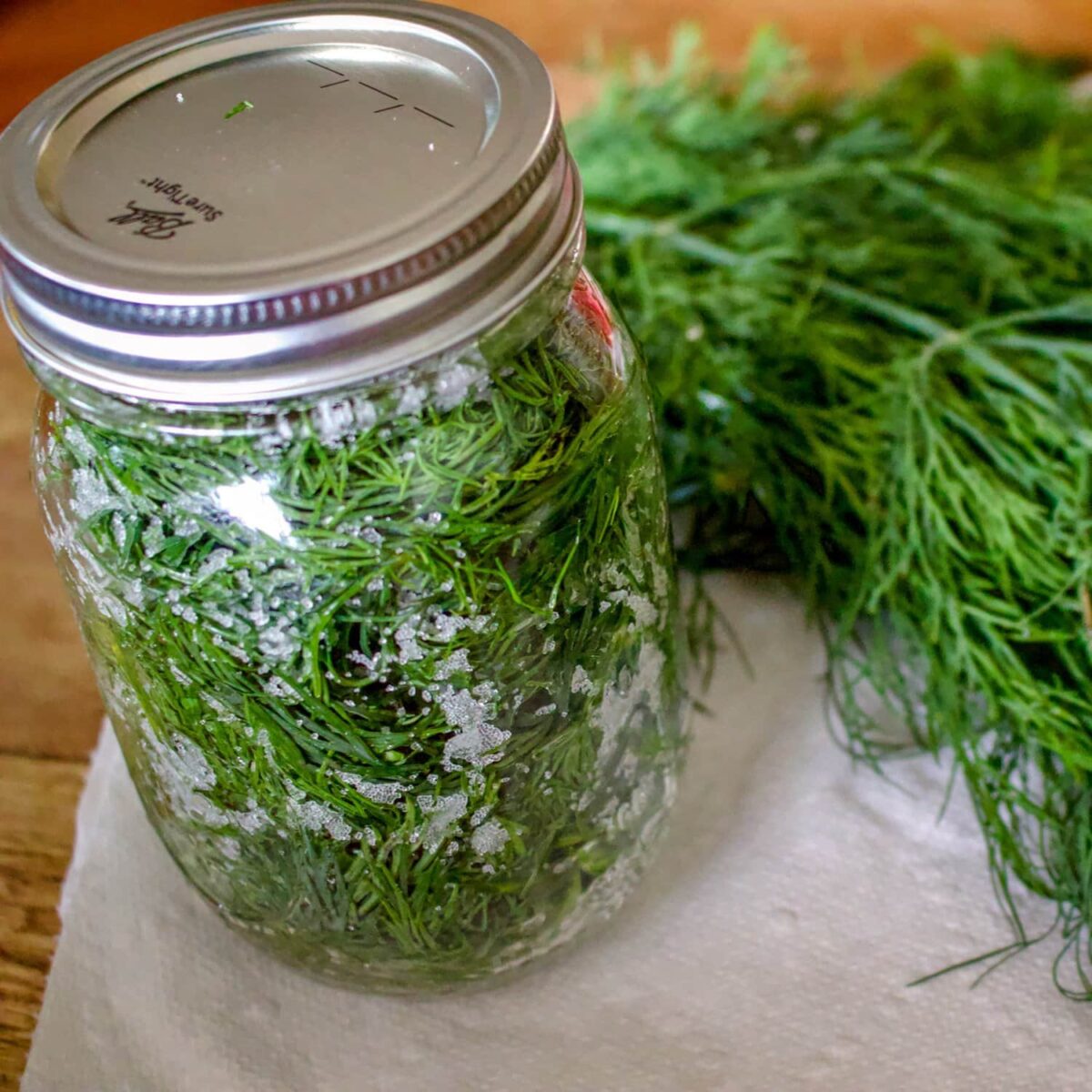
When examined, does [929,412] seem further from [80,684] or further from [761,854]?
[80,684]

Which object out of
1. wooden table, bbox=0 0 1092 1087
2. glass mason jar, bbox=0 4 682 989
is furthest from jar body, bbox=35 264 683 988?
wooden table, bbox=0 0 1092 1087

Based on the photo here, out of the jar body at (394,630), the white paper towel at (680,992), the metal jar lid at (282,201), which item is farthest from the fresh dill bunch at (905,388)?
the metal jar lid at (282,201)

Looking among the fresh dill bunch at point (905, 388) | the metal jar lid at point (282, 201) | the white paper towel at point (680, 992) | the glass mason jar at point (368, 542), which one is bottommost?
the white paper towel at point (680, 992)

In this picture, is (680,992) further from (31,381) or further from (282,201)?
(31,381)

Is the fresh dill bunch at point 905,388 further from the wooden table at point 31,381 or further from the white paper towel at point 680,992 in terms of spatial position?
the wooden table at point 31,381

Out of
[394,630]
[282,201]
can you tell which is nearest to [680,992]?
[394,630]

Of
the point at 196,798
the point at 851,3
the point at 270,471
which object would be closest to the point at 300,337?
the point at 270,471

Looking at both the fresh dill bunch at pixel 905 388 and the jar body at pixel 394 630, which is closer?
the jar body at pixel 394 630

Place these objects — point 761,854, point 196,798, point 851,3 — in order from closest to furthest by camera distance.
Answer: point 196,798 < point 761,854 < point 851,3
